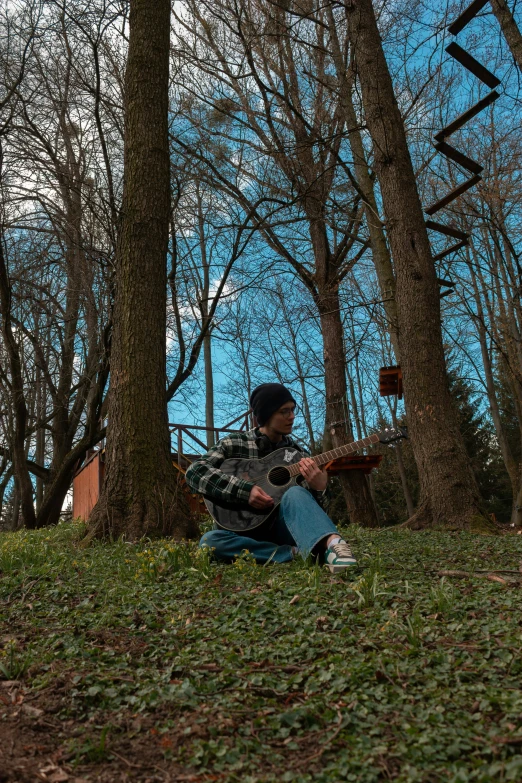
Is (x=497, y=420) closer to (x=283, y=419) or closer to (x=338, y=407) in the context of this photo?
(x=338, y=407)

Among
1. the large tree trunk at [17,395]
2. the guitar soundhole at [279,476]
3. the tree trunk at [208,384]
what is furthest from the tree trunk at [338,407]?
the tree trunk at [208,384]

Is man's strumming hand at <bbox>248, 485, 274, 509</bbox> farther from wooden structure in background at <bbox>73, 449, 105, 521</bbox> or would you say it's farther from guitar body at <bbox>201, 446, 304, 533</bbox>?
wooden structure in background at <bbox>73, 449, 105, 521</bbox>

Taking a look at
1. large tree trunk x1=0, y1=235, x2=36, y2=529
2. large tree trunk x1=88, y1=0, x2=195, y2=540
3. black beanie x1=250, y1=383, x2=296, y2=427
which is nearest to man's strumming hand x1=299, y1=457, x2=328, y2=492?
black beanie x1=250, y1=383, x2=296, y2=427

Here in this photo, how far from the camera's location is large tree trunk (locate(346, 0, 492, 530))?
6934 mm

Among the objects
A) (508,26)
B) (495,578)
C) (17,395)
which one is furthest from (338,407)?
(495,578)

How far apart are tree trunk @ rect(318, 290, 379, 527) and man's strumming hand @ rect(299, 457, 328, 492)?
8.36 m

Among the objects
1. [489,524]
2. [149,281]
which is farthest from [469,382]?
[149,281]

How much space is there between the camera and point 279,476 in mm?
4652

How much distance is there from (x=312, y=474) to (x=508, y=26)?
8436mm

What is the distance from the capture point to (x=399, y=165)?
800 cm

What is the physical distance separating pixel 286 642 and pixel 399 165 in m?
6.70

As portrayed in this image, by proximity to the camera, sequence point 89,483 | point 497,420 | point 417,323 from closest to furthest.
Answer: point 417,323
point 89,483
point 497,420

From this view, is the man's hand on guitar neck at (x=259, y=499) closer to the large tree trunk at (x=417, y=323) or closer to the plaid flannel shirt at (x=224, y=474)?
the plaid flannel shirt at (x=224, y=474)

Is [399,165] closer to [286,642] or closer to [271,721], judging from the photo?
[286,642]
